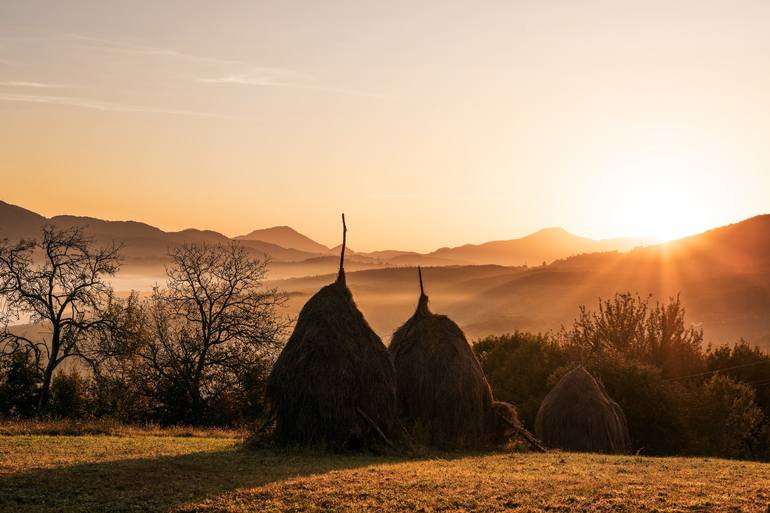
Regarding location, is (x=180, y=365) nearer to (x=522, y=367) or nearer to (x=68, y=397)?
(x=68, y=397)

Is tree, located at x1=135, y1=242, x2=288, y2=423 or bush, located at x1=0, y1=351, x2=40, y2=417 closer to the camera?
bush, located at x1=0, y1=351, x2=40, y2=417

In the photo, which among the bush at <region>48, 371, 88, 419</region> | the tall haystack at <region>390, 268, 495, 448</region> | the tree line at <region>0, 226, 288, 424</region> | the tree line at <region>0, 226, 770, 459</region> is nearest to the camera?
the tall haystack at <region>390, 268, 495, 448</region>

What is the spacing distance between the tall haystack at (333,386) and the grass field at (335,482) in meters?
0.89

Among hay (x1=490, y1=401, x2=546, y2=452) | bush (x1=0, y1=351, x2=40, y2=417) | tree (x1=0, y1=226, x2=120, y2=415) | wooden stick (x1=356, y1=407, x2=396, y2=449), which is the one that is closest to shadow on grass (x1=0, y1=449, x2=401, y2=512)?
wooden stick (x1=356, y1=407, x2=396, y2=449)

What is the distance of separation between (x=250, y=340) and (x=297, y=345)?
20.1 m

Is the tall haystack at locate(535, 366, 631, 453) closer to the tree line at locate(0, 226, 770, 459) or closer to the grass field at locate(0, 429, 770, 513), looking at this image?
the tree line at locate(0, 226, 770, 459)

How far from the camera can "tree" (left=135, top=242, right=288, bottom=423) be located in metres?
39.2

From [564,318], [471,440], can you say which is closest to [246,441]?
[471,440]

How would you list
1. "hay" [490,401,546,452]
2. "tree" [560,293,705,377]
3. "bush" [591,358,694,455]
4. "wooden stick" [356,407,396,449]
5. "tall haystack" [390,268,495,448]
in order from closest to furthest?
"wooden stick" [356,407,396,449] → "tall haystack" [390,268,495,448] → "hay" [490,401,546,452] → "bush" [591,358,694,455] → "tree" [560,293,705,377]

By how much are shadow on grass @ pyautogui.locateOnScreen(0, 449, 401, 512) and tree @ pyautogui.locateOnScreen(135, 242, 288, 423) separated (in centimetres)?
2015

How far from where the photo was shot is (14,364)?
38.0 metres

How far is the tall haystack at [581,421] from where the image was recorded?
30.1m

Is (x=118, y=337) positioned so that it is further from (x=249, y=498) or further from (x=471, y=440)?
(x=249, y=498)

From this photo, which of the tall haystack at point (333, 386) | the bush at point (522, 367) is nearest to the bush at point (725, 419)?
the bush at point (522, 367)
